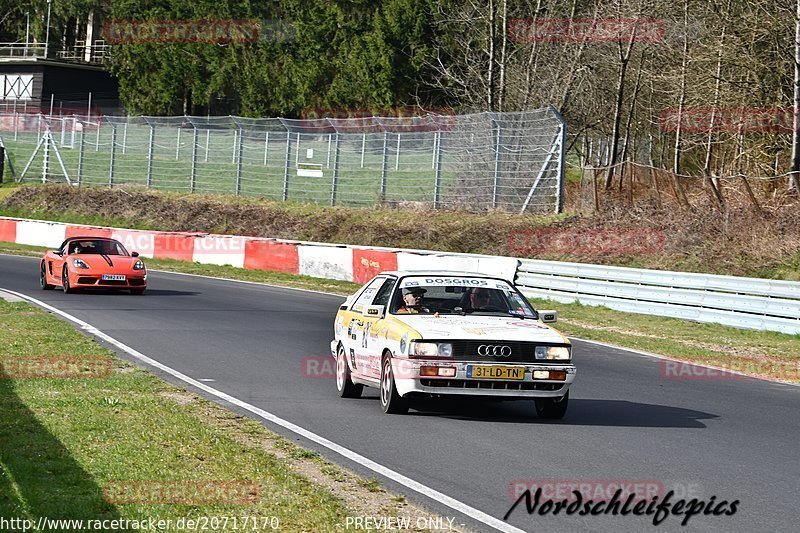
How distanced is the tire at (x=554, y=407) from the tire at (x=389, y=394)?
1.26 metres

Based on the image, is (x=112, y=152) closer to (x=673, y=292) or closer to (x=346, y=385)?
(x=673, y=292)

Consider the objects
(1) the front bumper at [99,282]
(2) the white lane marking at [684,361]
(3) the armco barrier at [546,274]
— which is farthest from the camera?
(1) the front bumper at [99,282]

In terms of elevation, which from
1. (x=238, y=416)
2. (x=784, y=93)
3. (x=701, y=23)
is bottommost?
(x=238, y=416)

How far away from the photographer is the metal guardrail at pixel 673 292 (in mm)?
20203

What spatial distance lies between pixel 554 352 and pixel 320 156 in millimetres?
30963

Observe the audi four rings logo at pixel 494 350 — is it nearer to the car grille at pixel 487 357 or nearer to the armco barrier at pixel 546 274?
the car grille at pixel 487 357

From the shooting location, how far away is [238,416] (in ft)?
34.8

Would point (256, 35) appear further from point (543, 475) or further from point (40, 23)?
point (543, 475)

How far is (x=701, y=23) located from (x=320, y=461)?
109 feet

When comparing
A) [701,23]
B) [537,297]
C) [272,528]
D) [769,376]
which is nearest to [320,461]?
[272,528]

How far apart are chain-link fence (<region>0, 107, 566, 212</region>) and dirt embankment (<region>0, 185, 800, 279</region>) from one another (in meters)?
0.63

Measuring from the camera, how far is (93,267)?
24.5m

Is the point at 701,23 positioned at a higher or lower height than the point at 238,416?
higher

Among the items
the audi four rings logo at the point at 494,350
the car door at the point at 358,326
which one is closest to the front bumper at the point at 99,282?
the car door at the point at 358,326
